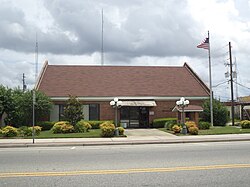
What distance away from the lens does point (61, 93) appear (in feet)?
116

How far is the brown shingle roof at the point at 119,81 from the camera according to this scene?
120ft

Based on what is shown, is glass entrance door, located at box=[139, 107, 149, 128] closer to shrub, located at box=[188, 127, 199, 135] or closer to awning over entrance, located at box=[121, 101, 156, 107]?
awning over entrance, located at box=[121, 101, 156, 107]

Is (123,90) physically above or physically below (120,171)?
above

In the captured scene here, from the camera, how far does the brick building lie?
35.5 m

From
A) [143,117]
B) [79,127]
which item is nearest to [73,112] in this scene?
[79,127]

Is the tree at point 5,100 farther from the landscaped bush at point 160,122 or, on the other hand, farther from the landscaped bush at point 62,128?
the landscaped bush at point 160,122

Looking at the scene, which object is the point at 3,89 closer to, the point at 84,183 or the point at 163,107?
the point at 163,107

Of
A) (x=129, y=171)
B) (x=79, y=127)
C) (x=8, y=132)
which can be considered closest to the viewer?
(x=129, y=171)

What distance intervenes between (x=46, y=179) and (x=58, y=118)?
27.3 metres

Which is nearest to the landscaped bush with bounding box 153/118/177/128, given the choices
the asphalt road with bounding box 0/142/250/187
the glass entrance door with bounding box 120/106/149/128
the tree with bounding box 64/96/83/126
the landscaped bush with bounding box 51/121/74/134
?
the glass entrance door with bounding box 120/106/149/128

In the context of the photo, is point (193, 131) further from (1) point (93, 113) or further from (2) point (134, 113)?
(1) point (93, 113)

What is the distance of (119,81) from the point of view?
38.9m

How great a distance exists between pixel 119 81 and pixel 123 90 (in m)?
2.30

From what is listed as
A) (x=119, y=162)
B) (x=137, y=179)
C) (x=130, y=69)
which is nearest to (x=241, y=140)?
(x=119, y=162)
